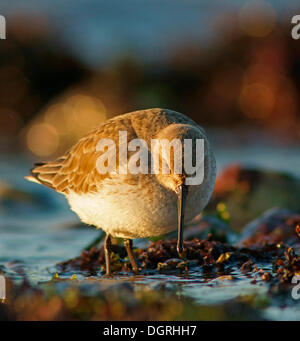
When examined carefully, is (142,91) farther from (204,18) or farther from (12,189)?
(204,18)

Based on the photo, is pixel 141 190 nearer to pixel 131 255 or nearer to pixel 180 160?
pixel 180 160

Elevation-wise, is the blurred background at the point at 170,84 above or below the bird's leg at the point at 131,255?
above

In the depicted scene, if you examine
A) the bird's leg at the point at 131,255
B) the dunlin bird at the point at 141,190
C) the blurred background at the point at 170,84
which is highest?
the blurred background at the point at 170,84

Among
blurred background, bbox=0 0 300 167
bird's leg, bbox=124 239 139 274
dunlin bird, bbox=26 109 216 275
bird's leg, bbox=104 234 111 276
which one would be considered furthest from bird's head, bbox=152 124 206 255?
blurred background, bbox=0 0 300 167

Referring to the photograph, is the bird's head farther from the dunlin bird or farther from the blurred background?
the blurred background

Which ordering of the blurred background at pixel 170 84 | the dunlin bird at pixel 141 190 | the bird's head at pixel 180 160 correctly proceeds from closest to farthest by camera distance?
the bird's head at pixel 180 160 < the dunlin bird at pixel 141 190 < the blurred background at pixel 170 84

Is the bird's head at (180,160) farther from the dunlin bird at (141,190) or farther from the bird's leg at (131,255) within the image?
the bird's leg at (131,255)

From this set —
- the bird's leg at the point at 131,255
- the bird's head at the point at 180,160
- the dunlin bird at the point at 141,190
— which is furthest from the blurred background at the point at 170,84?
the bird's head at the point at 180,160
